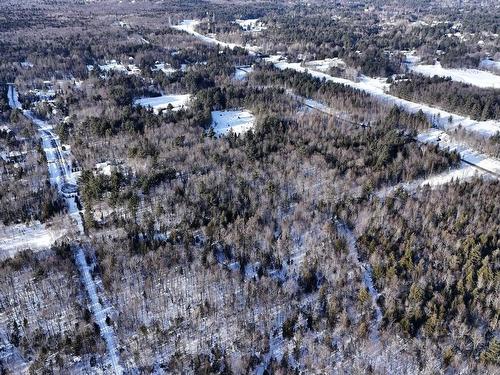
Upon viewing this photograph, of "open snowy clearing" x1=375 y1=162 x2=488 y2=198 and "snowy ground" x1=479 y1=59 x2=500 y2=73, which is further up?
"snowy ground" x1=479 y1=59 x2=500 y2=73

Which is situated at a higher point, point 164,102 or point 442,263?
point 164,102

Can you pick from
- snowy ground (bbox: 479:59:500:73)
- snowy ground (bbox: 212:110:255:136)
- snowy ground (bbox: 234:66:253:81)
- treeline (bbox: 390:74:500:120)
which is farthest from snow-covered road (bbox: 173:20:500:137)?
snowy ground (bbox: 479:59:500:73)

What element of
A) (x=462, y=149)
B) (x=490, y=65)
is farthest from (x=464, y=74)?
(x=462, y=149)

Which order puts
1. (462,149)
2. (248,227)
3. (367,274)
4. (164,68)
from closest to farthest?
→ (367,274) < (248,227) < (462,149) < (164,68)

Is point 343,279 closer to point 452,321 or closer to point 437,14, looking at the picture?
point 452,321

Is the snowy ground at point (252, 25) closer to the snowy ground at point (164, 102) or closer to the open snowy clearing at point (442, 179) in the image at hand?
the snowy ground at point (164, 102)

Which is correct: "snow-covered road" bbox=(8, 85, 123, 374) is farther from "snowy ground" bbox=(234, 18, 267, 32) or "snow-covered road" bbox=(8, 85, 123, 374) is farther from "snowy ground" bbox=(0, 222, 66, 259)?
"snowy ground" bbox=(234, 18, 267, 32)

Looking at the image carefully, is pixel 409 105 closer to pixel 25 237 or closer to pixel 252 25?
pixel 25 237

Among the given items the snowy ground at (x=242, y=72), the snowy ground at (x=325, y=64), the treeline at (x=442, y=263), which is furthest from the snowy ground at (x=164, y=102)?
the treeline at (x=442, y=263)
